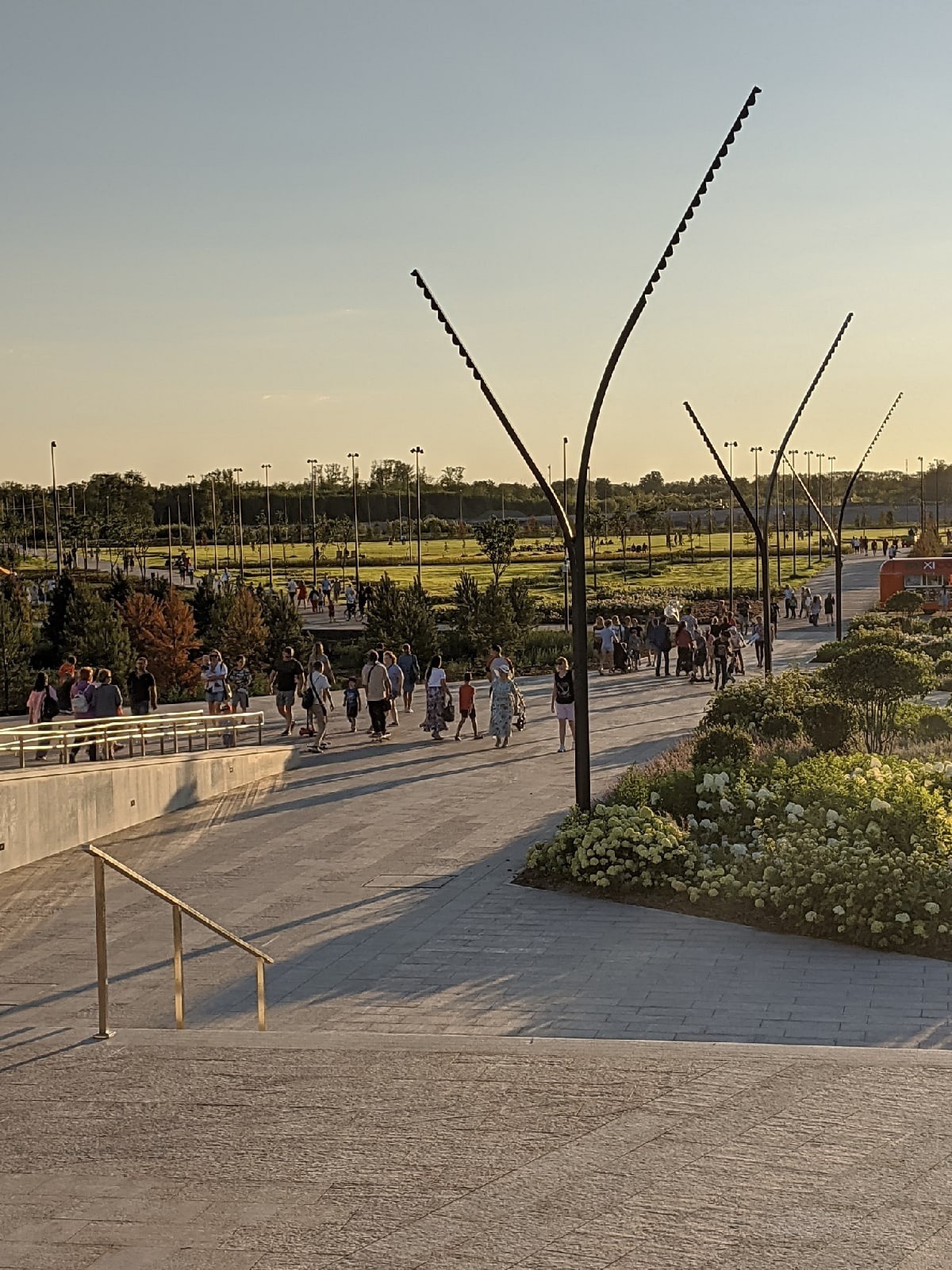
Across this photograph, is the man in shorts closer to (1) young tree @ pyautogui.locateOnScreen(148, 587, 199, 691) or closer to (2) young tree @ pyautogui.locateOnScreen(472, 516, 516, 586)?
(1) young tree @ pyautogui.locateOnScreen(148, 587, 199, 691)

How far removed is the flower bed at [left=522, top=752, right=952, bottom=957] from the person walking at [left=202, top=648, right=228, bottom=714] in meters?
10.6

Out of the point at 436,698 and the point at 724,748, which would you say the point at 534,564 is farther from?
the point at 724,748

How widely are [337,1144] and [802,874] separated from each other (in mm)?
5679

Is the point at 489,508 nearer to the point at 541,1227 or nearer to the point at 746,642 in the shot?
the point at 746,642

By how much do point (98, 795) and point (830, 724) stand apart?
27.9 ft

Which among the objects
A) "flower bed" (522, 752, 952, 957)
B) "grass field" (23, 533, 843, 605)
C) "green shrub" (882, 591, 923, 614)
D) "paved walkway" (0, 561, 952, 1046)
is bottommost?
"paved walkway" (0, 561, 952, 1046)

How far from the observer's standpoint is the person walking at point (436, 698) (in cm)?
2356

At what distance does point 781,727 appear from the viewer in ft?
59.0

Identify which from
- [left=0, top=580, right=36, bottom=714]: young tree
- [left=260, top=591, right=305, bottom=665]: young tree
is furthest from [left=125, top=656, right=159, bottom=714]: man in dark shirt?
[left=260, top=591, right=305, bottom=665]: young tree

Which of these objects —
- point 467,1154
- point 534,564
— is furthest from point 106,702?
point 534,564

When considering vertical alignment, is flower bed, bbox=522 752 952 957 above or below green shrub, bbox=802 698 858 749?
below

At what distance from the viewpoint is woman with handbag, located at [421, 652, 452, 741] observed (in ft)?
77.3

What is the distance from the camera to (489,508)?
190 m

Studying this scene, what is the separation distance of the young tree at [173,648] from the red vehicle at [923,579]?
1139 inches
